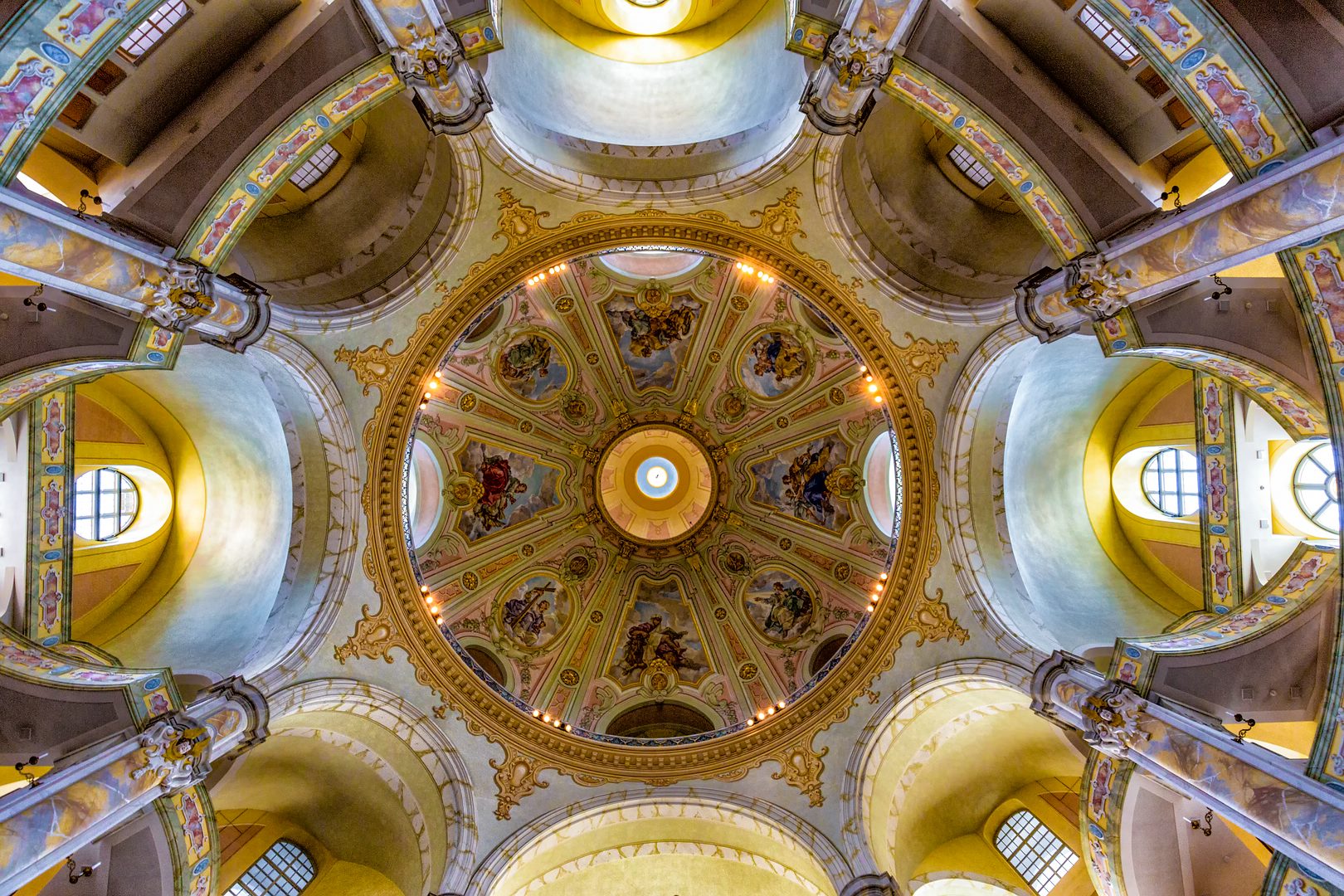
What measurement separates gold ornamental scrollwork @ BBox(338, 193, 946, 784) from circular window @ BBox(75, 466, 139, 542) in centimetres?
452

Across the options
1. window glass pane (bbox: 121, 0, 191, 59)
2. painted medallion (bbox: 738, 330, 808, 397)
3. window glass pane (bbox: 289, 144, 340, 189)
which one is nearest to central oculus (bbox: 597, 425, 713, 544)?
painted medallion (bbox: 738, 330, 808, 397)

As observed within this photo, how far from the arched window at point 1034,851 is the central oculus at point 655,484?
35.5ft

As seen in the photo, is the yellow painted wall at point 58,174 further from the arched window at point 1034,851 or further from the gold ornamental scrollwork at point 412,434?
the arched window at point 1034,851

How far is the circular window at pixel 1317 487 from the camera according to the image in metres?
12.4

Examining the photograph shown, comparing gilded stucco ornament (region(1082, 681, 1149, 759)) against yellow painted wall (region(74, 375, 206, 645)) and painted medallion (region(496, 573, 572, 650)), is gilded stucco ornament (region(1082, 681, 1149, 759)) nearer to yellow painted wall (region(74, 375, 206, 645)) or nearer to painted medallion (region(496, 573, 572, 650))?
painted medallion (region(496, 573, 572, 650))

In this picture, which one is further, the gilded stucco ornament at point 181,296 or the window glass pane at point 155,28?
the window glass pane at point 155,28

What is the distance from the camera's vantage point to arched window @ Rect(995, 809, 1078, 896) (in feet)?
49.4

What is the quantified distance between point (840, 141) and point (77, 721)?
1535 cm

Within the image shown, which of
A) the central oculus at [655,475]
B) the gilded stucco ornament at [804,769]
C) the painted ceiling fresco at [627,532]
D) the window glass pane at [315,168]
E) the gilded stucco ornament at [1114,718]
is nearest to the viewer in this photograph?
the gilded stucco ornament at [1114,718]

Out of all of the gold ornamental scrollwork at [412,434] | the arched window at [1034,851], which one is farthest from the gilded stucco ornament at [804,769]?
the arched window at [1034,851]

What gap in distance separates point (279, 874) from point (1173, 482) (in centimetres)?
1966

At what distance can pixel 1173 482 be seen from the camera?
1491 cm

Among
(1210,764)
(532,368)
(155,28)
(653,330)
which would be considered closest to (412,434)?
(532,368)

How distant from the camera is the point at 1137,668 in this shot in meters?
10.7
